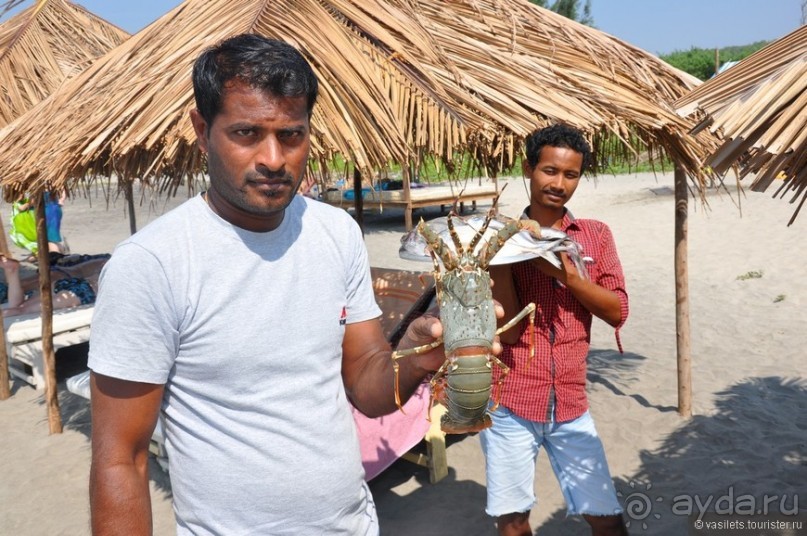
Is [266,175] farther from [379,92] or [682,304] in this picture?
[682,304]

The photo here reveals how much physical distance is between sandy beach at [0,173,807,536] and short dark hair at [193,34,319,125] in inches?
132

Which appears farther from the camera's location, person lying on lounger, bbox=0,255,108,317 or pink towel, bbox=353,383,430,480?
person lying on lounger, bbox=0,255,108,317

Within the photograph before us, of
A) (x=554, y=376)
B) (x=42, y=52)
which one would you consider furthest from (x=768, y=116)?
(x=42, y=52)

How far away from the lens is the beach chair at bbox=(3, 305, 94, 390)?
6.94m

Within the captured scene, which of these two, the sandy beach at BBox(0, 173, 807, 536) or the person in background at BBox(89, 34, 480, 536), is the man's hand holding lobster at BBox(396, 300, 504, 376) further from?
the sandy beach at BBox(0, 173, 807, 536)

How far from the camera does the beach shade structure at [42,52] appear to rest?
23.2 ft

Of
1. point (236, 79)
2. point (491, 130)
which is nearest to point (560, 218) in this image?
point (491, 130)

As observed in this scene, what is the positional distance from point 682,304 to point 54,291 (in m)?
7.21

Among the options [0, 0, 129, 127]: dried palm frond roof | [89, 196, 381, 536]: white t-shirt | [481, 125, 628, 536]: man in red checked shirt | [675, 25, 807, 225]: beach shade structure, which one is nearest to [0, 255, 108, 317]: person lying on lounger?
[0, 0, 129, 127]: dried palm frond roof

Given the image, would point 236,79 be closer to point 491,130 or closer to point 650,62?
point 491,130

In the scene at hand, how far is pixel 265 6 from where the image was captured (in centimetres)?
407

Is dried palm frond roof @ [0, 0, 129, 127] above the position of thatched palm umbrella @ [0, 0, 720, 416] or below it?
above

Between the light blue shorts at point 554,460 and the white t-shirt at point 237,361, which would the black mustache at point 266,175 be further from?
the light blue shorts at point 554,460

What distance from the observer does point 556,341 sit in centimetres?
290
